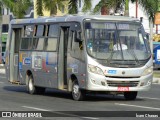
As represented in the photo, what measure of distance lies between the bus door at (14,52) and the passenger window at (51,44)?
3.13 m

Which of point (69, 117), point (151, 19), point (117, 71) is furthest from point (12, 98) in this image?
point (151, 19)

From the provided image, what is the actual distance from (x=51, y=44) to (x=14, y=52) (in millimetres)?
3817

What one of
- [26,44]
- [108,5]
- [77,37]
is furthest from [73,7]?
[77,37]

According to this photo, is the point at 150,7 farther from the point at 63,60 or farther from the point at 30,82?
the point at 63,60

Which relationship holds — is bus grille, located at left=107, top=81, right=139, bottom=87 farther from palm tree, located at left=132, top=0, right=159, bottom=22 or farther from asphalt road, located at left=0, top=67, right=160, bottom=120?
palm tree, located at left=132, top=0, right=159, bottom=22

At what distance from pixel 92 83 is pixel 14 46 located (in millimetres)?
7056

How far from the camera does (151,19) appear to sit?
43.9 meters

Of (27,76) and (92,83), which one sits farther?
(27,76)

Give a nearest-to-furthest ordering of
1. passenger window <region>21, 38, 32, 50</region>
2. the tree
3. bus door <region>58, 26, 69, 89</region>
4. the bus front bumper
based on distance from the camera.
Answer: the bus front bumper < bus door <region>58, 26, 69, 89</region> < passenger window <region>21, 38, 32, 50</region> < the tree

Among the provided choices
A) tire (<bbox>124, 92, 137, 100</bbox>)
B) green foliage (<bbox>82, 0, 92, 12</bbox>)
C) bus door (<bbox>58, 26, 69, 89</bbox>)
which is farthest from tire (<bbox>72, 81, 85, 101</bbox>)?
green foliage (<bbox>82, 0, 92, 12</bbox>)

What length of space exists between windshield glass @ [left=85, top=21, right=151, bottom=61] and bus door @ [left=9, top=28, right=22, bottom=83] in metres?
6.02

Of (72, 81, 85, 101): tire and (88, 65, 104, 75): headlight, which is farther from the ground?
(88, 65, 104, 75): headlight

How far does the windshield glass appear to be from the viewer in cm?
2152

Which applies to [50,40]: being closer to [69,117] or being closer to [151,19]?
[69,117]
